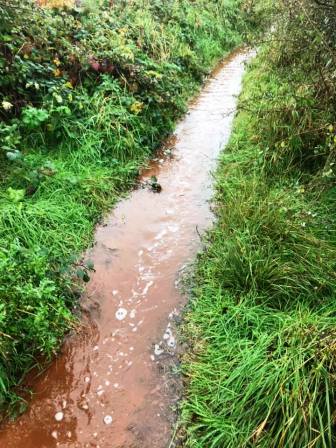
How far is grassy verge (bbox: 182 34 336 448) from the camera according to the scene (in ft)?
8.23

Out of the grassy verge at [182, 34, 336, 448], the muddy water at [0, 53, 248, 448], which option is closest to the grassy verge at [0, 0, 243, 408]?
the muddy water at [0, 53, 248, 448]

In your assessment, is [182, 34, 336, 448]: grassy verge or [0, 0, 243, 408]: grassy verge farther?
[0, 0, 243, 408]: grassy verge

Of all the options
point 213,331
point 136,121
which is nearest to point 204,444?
point 213,331

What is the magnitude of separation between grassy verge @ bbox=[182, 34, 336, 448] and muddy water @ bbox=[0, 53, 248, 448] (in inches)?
9.8

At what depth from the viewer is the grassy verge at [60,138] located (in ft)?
10.4

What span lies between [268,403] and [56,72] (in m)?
4.77

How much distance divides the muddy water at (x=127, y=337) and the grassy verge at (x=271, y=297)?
0.25 meters

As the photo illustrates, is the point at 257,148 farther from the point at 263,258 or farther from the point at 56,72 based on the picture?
the point at 56,72

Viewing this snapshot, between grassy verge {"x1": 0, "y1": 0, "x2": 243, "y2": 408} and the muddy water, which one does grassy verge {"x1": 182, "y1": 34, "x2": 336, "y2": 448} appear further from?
grassy verge {"x1": 0, "y1": 0, "x2": 243, "y2": 408}

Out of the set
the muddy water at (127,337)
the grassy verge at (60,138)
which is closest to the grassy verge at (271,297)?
the muddy water at (127,337)

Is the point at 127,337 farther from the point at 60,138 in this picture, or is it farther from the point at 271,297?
the point at 60,138

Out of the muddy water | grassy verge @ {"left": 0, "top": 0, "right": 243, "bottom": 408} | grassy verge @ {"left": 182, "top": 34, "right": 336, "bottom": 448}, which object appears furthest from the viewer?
grassy verge @ {"left": 0, "top": 0, "right": 243, "bottom": 408}

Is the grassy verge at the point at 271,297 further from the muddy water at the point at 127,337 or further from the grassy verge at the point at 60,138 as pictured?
the grassy verge at the point at 60,138

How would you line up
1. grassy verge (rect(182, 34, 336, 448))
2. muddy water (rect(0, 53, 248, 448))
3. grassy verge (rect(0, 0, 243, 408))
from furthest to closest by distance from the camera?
grassy verge (rect(0, 0, 243, 408)), muddy water (rect(0, 53, 248, 448)), grassy verge (rect(182, 34, 336, 448))
